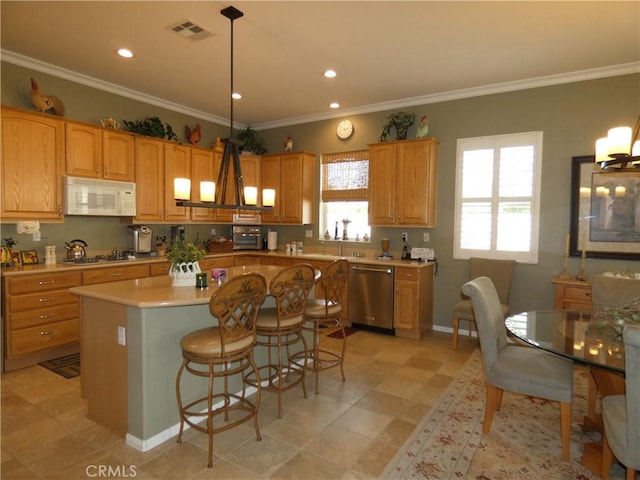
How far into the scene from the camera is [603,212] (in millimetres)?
4066

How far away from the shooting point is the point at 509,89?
178 inches

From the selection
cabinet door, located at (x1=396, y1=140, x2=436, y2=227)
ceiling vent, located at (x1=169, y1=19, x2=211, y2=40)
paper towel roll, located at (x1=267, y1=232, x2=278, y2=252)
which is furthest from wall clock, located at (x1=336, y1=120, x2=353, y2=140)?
ceiling vent, located at (x1=169, y1=19, x2=211, y2=40)

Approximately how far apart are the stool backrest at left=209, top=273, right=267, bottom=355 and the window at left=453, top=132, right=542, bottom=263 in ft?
10.8

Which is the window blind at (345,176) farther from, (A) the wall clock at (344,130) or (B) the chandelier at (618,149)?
(B) the chandelier at (618,149)

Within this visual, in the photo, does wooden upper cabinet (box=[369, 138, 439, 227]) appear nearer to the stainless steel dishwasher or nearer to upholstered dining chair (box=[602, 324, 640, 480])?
the stainless steel dishwasher

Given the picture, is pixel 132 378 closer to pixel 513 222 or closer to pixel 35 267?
pixel 35 267

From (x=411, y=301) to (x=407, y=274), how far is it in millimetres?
326

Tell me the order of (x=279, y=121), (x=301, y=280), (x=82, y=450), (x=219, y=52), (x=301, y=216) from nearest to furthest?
(x=82, y=450) < (x=301, y=280) < (x=219, y=52) < (x=301, y=216) < (x=279, y=121)

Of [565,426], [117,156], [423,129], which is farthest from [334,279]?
[117,156]

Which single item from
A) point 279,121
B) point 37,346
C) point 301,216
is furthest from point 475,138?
point 37,346

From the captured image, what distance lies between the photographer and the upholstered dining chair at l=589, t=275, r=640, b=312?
3.14m

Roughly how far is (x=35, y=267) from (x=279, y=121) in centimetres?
396

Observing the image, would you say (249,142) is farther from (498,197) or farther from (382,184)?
(498,197)

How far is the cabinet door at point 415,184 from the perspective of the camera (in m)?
4.83
